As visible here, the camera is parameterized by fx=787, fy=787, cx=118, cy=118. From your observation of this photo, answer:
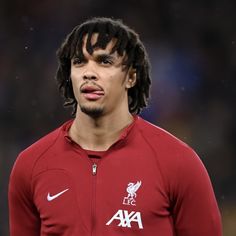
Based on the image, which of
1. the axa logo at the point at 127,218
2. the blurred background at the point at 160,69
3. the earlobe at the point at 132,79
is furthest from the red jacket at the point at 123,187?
the blurred background at the point at 160,69

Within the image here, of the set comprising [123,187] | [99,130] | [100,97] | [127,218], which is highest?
[100,97]

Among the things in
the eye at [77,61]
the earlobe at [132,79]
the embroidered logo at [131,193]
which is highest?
the eye at [77,61]

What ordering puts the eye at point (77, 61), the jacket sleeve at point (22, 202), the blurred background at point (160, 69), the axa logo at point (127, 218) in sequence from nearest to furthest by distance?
the axa logo at point (127, 218) < the eye at point (77, 61) < the jacket sleeve at point (22, 202) < the blurred background at point (160, 69)

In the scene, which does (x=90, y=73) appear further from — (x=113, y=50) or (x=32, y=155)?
(x=32, y=155)

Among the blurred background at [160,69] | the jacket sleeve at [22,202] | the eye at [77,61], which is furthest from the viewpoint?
the blurred background at [160,69]

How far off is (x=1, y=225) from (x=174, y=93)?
1973 millimetres

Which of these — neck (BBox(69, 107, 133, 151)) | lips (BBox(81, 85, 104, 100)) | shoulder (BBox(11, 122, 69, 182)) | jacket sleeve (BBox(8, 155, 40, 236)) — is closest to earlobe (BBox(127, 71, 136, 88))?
neck (BBox(69, 107, 133, 151))

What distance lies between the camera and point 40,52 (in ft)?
24.4

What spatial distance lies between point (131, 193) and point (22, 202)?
0.55m

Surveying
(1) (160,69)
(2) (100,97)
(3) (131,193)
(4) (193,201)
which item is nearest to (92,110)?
(2) (100,97)

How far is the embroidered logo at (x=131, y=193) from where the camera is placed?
125 inches

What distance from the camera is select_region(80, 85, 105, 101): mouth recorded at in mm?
3154

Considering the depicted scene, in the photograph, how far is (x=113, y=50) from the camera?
3.25 metres

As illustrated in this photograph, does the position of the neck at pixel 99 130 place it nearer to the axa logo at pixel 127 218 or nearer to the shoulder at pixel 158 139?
the shoulder at pixel 158 139
